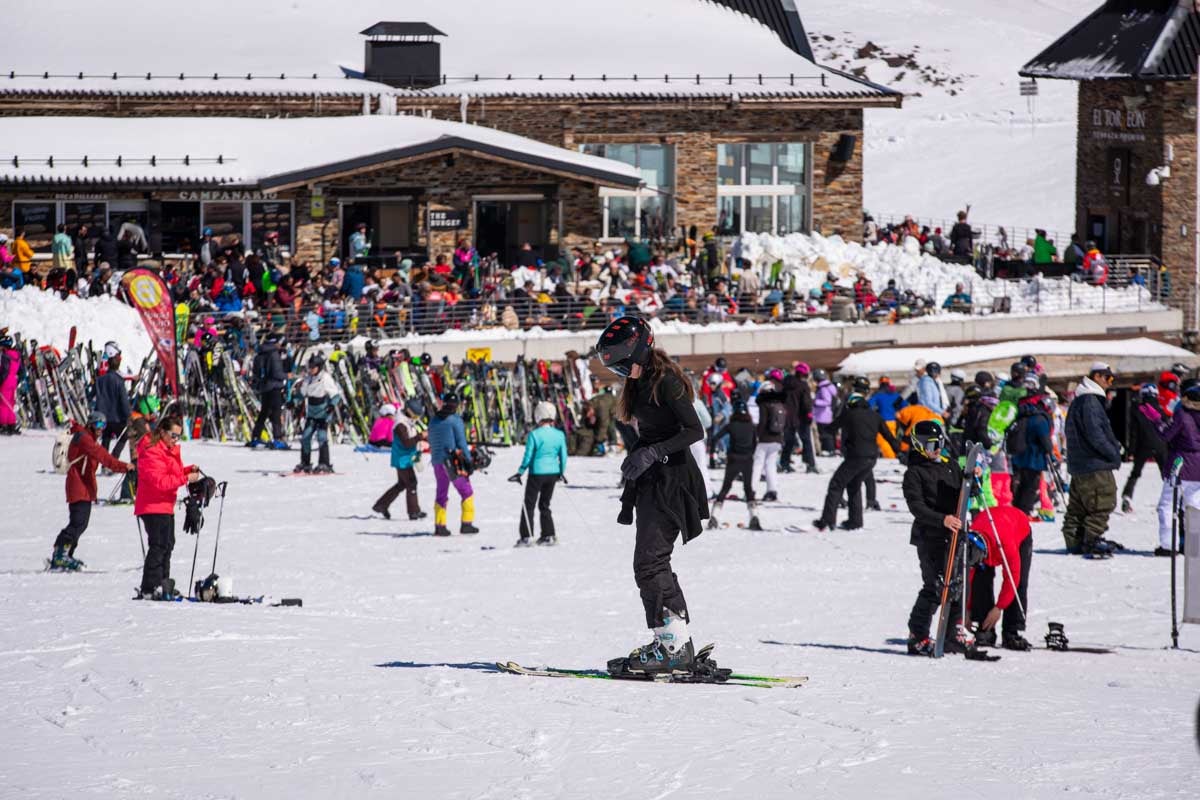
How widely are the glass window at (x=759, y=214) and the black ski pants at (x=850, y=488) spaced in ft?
79.4

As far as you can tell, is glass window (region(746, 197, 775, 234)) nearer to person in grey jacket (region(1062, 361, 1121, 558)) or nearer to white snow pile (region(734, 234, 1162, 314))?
white snow pile (region(734, 234, 1162, 314))

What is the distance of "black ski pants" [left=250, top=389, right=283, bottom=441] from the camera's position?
80.9 ft

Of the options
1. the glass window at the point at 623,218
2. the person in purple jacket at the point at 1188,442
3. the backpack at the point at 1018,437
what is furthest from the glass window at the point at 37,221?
the person in purple jacket at the point at 1188,442

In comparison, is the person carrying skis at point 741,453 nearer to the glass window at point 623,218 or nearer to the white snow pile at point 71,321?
the white snow pile at point 71,321

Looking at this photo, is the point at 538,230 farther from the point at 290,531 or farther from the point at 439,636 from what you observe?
the point at 439,636

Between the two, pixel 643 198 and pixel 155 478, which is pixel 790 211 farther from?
pixel 155 478

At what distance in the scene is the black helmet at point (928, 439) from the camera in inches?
463

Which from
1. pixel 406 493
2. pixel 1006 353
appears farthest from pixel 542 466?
pixel 1006 353

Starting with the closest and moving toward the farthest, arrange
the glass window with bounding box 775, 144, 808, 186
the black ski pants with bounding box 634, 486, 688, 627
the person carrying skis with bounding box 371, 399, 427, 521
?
the black ski pants with bounding box 634, 486, 688, 627 < the person carrying skis with bounding box 371, 399, 427, 521 < the glass window with bounding box 775, 144, 808, 186

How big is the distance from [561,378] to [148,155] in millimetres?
11611

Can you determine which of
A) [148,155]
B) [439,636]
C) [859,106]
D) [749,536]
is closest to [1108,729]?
[439,636]

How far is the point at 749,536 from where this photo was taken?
19031mm

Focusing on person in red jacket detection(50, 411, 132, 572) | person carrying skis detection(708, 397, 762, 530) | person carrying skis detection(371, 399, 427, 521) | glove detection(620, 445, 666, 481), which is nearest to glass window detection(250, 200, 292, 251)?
person carrying skis detection(371, 399, 427, 521)

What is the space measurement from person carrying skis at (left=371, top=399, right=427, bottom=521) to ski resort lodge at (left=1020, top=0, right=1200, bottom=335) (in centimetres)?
2660
